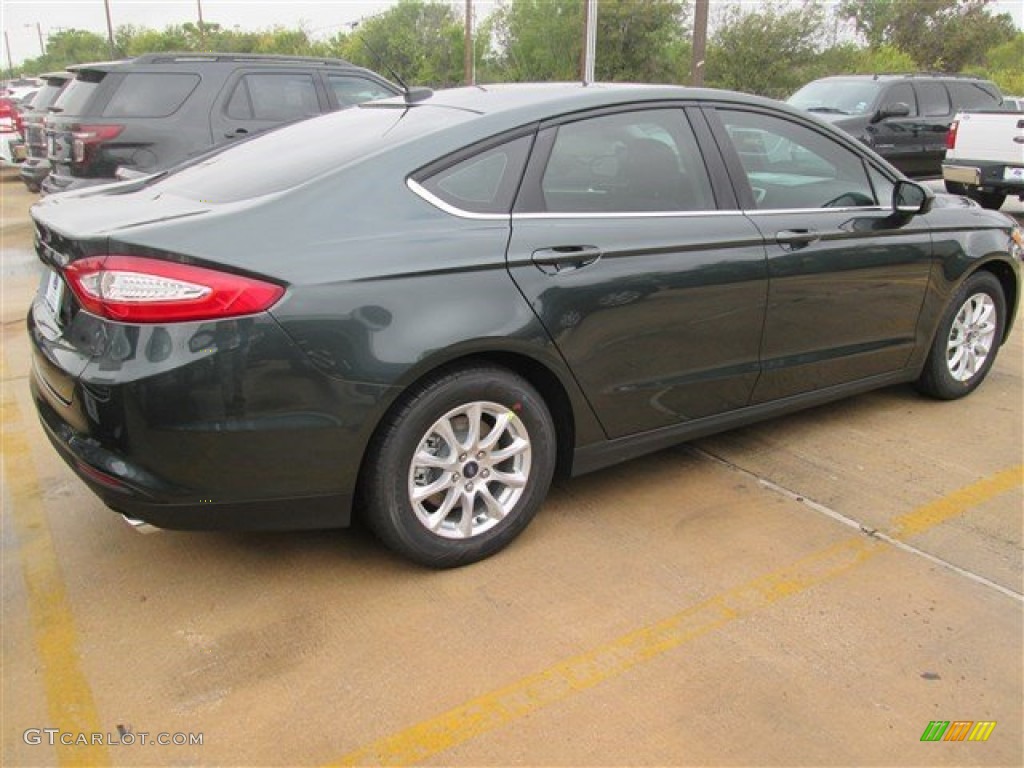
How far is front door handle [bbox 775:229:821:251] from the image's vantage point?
360cm

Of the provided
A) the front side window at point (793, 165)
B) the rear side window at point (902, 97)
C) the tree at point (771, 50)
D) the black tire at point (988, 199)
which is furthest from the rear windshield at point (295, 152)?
the tree at point (771, 50)

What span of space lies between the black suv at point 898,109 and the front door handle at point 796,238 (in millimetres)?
8865

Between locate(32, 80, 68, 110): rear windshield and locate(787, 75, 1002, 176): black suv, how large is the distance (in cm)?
968

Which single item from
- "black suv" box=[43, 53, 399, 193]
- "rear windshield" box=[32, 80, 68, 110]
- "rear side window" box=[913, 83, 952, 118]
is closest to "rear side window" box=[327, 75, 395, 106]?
"black suv" box=[43, 53, 399, 193]

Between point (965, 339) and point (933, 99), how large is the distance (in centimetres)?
960

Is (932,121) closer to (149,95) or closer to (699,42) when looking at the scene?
(699,42)

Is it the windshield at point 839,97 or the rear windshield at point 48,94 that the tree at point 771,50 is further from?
the rear windshield at point 48,94

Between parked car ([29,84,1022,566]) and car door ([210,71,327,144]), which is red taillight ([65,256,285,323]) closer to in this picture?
parked car ([29,84,1022,566])

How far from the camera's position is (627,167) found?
3311 millimetres

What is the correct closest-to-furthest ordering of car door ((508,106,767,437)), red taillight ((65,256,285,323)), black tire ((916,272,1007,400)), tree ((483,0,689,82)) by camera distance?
red taillight ((65,256,285,323)), car door ((508,106,767,437)), black tire ((916,272,1007,400)), tree ((483,0,689,82))

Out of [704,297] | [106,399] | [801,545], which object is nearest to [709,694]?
[801,545]

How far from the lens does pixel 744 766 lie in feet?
7.25

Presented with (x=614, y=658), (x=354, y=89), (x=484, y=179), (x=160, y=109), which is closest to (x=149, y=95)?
(x=160, y=109)

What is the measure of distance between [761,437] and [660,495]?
851 mm
